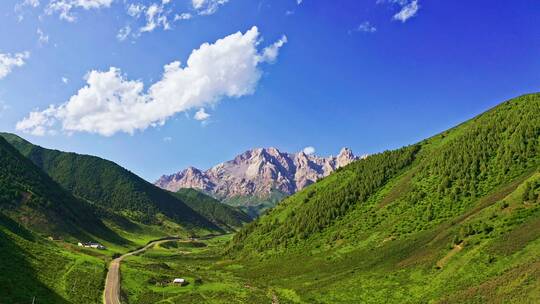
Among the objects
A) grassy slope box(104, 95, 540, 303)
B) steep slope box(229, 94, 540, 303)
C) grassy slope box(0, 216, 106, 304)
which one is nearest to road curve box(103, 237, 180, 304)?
grassy slope box(0, 216, 106, 304)

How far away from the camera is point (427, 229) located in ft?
390

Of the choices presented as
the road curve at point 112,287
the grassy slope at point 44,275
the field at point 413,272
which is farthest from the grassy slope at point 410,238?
the grassy slope at point 44,275

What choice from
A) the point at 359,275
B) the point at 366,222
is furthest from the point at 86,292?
the point at 366,222

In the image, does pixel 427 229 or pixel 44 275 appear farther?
pixel 427 229

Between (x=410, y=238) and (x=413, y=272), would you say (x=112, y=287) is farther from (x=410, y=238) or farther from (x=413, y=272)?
(x=410, y=238)

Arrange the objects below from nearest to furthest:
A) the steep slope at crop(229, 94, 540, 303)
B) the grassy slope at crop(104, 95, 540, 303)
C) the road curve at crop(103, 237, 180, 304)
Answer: the steep slope at crop(229, 94, 540, 303)
the grassy slope at crop(104, 95, 540, 303)
the road curve at crop(103, 237, 180, 304)

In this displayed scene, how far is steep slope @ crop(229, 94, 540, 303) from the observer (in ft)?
263

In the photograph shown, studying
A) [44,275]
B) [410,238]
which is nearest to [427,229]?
[410,238]

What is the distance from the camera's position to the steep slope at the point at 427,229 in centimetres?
8006

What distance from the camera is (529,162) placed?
127m

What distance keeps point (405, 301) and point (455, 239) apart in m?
23.0

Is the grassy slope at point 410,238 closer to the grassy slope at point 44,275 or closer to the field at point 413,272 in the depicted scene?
the field at point 413,272

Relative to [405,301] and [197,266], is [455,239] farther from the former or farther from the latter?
[197,266]

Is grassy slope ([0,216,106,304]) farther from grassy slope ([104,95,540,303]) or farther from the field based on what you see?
grassy slope ([104,95,540,303])
